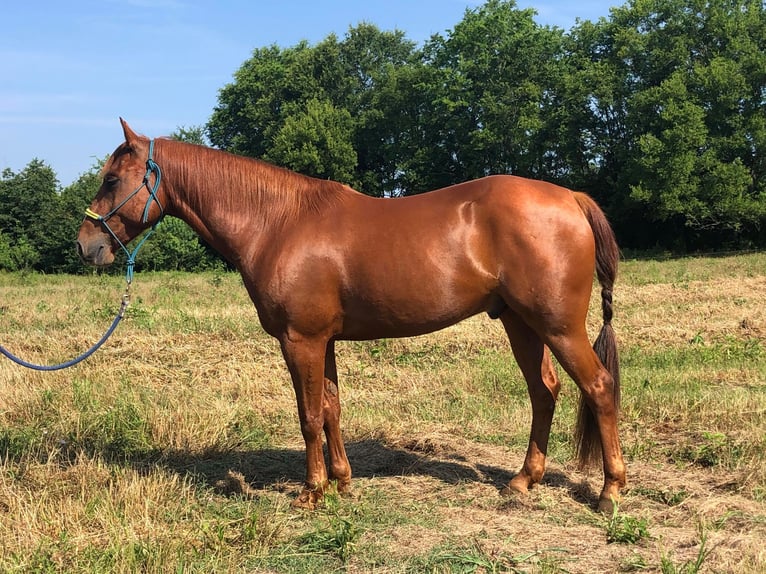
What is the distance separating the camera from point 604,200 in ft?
134

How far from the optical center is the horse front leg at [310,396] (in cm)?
471

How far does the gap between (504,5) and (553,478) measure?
1915 inches

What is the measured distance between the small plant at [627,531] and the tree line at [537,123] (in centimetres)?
3228

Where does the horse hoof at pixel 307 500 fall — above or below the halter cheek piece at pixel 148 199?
below

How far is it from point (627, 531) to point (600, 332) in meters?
1.56

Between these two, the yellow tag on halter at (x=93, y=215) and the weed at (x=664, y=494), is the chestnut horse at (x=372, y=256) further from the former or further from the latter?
the weed at (x=664, y=494)

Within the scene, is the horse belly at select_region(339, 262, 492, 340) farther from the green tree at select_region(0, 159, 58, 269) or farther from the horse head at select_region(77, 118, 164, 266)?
the green tree at select_region(0, 159, 58, 269)

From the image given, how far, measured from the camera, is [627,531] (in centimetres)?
387

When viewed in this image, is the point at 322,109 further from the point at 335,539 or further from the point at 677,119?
the point at 335,539

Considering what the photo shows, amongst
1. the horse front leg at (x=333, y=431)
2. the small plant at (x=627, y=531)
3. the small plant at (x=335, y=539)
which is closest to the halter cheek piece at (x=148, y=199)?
the horse front leg at (x=333, y=431)

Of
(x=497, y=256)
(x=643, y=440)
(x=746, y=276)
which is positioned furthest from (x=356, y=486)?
(x=746, y=276)

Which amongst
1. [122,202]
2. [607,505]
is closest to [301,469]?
[607,505]

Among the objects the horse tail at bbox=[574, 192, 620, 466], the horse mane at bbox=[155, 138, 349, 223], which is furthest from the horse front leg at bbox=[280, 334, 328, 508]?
the horse tail at bbox=[574, 192, 620, 466]

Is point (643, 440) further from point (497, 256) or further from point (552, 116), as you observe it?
point (552, 116)
